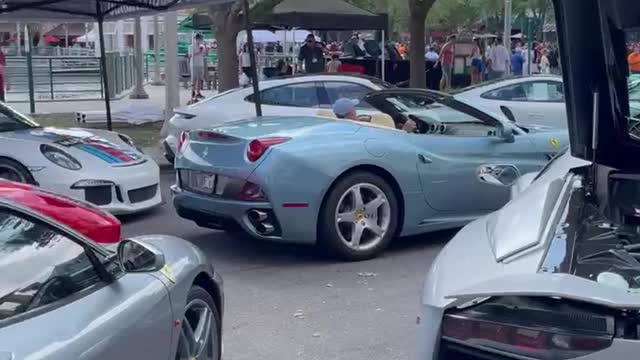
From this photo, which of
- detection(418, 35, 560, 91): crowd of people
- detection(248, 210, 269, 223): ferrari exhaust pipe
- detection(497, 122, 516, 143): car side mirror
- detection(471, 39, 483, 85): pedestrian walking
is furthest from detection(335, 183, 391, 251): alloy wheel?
detection(471, 39, 483, 85): pedestrian walking

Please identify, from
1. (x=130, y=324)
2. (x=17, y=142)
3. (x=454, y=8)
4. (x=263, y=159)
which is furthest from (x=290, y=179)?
(x=454, y=8)

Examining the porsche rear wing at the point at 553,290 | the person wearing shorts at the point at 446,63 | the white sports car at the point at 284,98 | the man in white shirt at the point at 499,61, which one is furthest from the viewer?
the person wearing shorts at the point at 446,63

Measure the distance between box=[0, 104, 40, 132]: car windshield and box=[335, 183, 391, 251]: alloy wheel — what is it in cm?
390

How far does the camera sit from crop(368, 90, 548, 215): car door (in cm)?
818

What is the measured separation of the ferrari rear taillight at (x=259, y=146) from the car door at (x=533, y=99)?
7.48 metres

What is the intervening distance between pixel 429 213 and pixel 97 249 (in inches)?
176

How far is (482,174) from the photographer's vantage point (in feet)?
17.2

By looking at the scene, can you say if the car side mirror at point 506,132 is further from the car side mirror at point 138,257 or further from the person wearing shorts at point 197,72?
the person wearing shorts at point 197,72

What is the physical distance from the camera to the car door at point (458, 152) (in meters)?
8.18

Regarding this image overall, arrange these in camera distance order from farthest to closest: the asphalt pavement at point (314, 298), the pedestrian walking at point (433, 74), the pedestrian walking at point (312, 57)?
1. the pedestrian walking at point (433, 74)
2. the pedestrian walking at point (312, 57)
3. the asphalt pavement at point (314, 298)

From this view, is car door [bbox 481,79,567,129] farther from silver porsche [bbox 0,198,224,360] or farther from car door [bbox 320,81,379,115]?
silver porsche [bbox 0,198,224,360]

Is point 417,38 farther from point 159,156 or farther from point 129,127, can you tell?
point 159,156

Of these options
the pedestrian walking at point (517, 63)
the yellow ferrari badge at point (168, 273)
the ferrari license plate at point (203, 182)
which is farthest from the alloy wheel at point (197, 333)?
the pedestrian walking at point (517, 63)

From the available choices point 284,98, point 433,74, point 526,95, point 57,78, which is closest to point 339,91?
point 284,98
